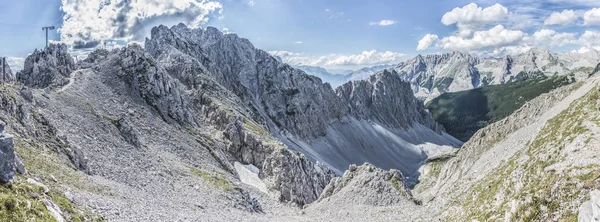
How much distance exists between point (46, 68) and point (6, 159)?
91.9 metres

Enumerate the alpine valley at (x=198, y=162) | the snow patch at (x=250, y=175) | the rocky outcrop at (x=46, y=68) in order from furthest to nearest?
the rocky outcrop at (x=46, y=68)
the snow patch at (x=250, y=175)
the alpine valley at (x=198, y=162)

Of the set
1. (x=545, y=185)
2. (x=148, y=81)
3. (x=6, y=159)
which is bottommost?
(x=545, y=185)

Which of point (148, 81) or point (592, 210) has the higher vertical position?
point (148, 81)

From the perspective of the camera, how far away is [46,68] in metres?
103

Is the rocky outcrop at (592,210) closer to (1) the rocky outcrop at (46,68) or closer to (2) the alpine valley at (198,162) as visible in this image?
(2) the alpine valley at (198,162)

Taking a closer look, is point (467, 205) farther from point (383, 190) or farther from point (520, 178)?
point (383, 190)

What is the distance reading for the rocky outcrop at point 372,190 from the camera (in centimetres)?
7188

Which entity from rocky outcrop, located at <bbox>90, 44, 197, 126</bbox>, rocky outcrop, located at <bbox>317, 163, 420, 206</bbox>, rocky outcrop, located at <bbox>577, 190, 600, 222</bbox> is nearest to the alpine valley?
rocky outcrop, located at <bbox>577, 190, 600, 222</bbox>

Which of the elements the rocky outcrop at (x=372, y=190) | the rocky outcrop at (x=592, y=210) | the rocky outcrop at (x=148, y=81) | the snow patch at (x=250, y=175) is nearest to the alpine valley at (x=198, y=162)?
the rocky outcrop at (x=592, y=210)

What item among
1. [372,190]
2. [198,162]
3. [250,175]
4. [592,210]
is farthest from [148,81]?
[592,210]

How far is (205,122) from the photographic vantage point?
123 m

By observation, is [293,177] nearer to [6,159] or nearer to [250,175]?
[250,175]

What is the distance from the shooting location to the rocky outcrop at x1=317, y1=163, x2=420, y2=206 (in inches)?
2830

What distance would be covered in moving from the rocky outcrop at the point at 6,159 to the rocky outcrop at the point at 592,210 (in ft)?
109
